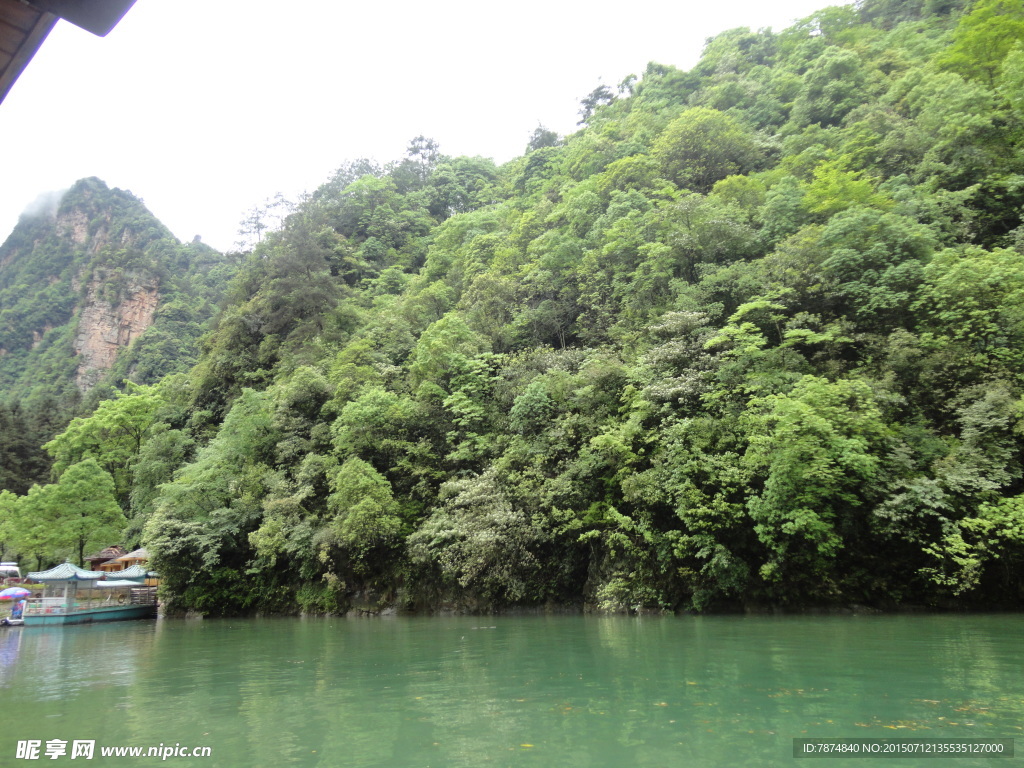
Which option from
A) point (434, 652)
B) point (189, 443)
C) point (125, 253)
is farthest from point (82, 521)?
point (125, 253)

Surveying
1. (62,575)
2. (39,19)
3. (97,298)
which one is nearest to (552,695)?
(39,19)

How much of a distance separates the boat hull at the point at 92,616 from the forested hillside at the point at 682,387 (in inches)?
99.2

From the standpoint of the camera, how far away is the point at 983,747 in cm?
508

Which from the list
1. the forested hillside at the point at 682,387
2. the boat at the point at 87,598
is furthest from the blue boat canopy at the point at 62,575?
the forested hillside at the point at 682,387

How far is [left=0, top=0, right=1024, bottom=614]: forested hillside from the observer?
49.5ft

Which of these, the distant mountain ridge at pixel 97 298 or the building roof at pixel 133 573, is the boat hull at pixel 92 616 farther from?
the distant mountain ridge at pixel 97 298

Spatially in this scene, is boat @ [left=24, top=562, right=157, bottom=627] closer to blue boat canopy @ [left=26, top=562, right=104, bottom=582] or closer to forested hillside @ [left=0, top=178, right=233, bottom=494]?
blue boat canopy @ [left=26, top=562, right=104, bottom=582]

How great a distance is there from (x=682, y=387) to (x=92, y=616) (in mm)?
27792

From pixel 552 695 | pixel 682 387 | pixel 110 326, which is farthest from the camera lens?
pixel 110 326

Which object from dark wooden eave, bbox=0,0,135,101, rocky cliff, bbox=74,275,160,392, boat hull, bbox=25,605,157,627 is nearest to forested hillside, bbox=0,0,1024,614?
boat hull, bbox=25,605,157,627

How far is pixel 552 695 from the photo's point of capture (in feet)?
26.2

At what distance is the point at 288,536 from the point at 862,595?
20953 mm

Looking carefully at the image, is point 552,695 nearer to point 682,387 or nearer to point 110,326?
point 682,387

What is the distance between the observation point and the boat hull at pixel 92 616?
24.7 metres
